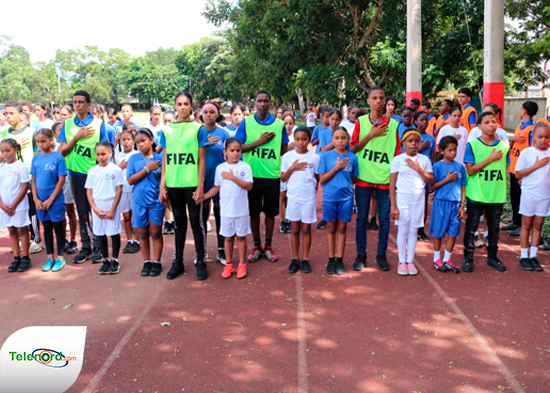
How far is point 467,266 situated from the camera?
5488 mm

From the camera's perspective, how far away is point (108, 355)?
3.86 m

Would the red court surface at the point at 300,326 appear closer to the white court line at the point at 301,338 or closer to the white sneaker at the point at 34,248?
the white court line at the point at 301,338

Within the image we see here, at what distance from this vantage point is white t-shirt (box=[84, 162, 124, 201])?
225 inches

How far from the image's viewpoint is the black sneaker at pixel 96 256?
6.17m

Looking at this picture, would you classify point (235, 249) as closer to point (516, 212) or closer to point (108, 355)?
point (108, 355)

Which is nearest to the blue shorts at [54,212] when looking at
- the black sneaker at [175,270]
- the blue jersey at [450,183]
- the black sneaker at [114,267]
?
the black sneaker at [114,267]

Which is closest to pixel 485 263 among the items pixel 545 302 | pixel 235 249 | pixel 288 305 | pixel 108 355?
pixel 545 302

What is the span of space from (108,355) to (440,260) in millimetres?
3911

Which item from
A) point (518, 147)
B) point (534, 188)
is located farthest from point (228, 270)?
point (518, 147)

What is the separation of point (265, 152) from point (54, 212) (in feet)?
9.24

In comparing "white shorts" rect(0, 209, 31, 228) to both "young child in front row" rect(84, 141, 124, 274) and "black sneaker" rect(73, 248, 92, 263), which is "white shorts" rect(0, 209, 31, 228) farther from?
"young child in front row" rect(84, 141, 124, 274)

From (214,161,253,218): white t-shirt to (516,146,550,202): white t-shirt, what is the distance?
336 cm

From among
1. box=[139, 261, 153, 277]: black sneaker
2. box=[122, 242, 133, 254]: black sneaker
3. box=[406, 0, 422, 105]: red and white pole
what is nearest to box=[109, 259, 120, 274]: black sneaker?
box=[139, 261, 153, 277]: black sneaker

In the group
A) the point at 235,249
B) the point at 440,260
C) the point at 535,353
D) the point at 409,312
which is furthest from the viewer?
the point at 235,249
